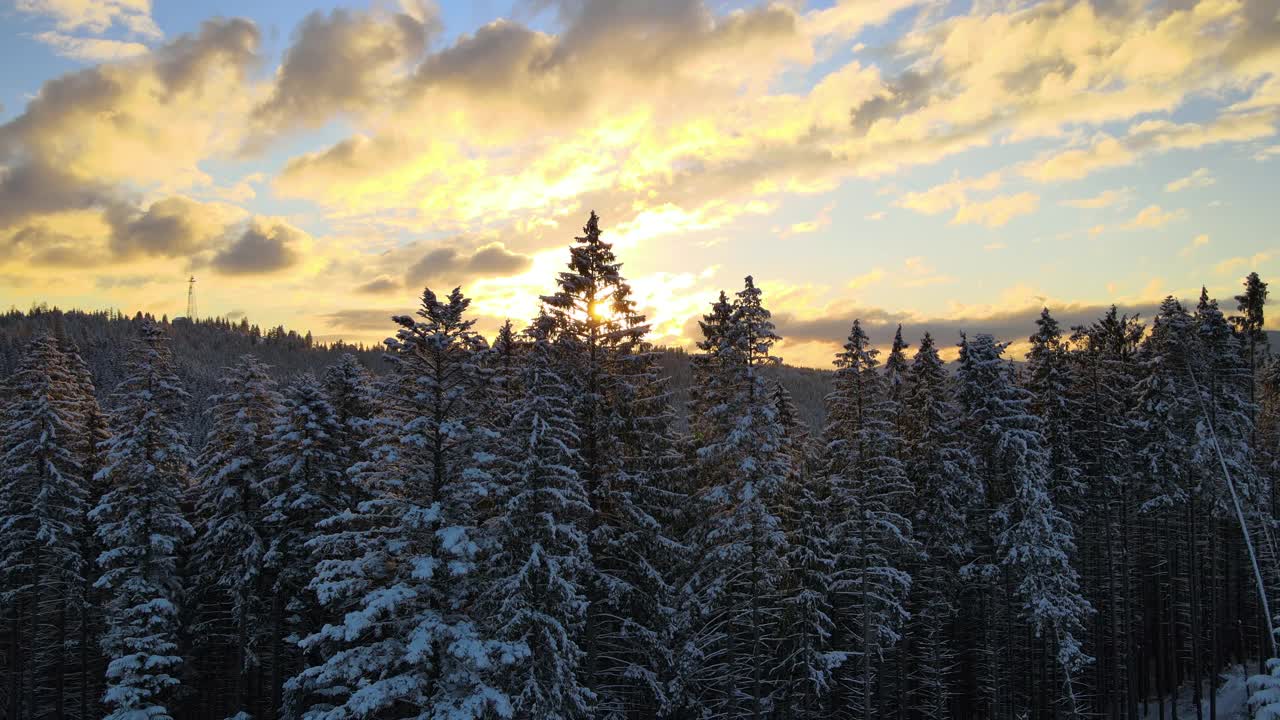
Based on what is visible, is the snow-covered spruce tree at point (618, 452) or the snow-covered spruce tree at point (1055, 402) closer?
the snow-covered spruce tree at point (618, 452)

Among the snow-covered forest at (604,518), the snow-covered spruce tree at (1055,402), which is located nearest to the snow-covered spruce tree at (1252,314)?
the snow-covered forest at (604,518)

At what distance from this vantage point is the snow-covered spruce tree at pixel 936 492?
32375mm

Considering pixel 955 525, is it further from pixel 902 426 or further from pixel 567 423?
pixel 567 423

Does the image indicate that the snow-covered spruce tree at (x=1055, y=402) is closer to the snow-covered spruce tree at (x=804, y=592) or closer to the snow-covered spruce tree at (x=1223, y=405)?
the snow-covered spruce tree at (x=1223, y=405)

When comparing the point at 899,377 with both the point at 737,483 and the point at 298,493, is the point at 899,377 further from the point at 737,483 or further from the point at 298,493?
the point at 298,493

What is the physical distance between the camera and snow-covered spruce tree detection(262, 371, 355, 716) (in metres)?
29.1

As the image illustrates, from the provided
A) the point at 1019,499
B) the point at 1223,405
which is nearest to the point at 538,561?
the point at 1019,499

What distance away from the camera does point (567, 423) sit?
23891mm

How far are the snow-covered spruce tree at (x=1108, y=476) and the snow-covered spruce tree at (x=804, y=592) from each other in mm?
14502

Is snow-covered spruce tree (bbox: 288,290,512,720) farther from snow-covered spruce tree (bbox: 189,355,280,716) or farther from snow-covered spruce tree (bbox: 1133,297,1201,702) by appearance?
snow-covered spruce tree (bbox: 1133,297,1201,702)

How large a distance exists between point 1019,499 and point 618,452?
1798cm

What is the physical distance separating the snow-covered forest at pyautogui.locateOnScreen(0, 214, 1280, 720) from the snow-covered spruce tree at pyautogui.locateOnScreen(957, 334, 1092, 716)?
15cm

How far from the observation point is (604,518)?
25.6 metres

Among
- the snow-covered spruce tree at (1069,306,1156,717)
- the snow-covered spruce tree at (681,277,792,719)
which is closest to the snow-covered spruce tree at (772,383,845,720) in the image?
the snow-covered spruce tree at (681,277,792,719)
